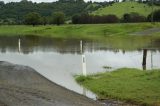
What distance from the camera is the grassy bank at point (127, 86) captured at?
1692 centimetres

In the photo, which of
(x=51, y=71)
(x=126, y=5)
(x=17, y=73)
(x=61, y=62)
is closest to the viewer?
(x=17, y=73)

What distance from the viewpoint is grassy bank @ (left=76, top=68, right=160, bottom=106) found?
55.5 feet

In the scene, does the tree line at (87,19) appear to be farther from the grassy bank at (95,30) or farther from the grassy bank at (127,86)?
the grassy bank at (127,86)

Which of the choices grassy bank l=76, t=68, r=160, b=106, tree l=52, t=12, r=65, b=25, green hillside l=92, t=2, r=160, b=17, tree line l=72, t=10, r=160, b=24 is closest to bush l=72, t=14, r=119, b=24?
tree line l=72, t=10, r=160, b=24

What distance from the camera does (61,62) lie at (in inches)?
1400

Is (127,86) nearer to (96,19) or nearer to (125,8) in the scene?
(96,19)

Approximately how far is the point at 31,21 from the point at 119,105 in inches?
4929

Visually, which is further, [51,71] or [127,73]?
[51,71]

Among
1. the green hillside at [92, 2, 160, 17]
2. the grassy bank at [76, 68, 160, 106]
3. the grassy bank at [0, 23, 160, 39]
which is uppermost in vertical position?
the grassy bank at [76, 68, 160, 106]

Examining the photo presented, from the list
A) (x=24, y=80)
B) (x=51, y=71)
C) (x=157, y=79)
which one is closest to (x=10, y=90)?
(x=24, y=80)

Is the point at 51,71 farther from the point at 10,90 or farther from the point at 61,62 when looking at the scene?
the point at 10,90

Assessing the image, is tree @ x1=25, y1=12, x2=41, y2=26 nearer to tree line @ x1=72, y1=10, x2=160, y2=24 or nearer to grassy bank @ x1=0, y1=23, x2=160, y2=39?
tree line @ x1=72, y1=10, x2=160, y2=24

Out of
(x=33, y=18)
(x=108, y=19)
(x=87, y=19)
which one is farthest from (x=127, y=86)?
(x=33, y=18)

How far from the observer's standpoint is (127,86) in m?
19.7
